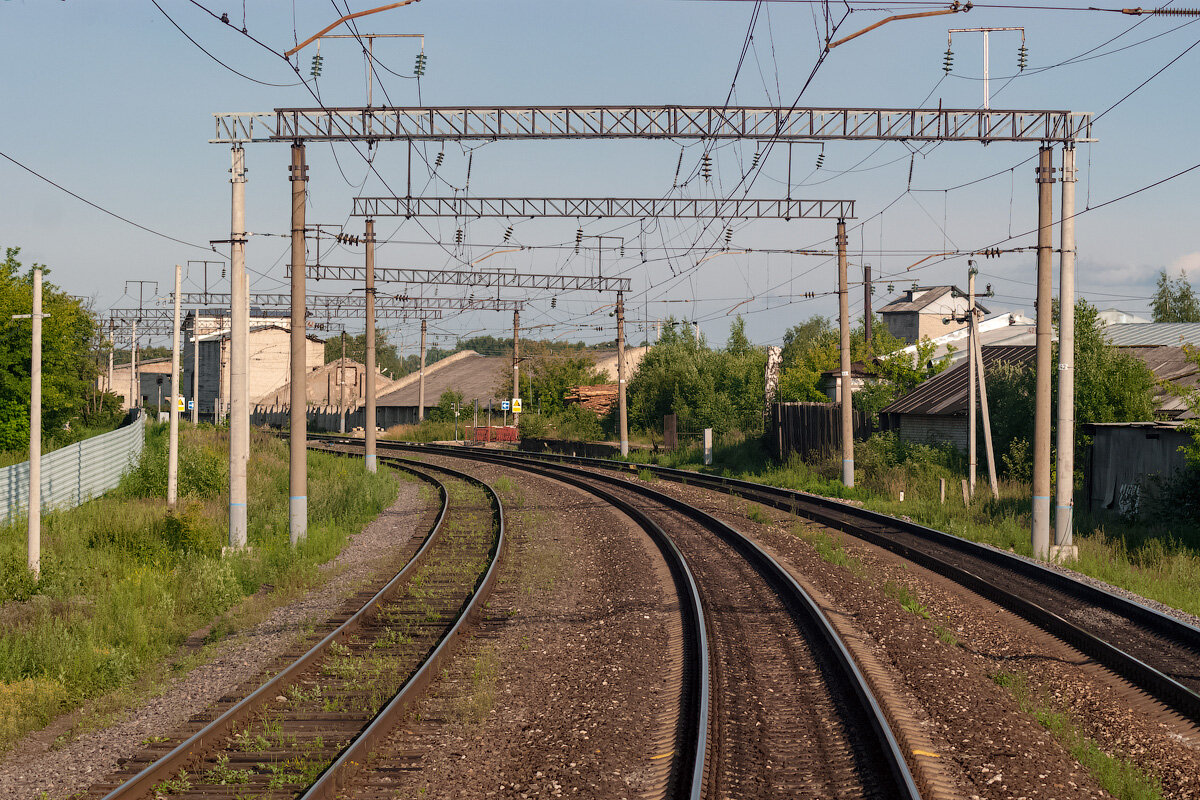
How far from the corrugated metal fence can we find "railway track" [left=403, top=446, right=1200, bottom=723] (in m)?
17.6

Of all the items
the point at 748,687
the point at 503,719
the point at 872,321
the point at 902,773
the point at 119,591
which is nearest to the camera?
the point at 902,773

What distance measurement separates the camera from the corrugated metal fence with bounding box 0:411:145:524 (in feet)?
65.2

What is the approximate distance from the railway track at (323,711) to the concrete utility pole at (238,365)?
14.7ft

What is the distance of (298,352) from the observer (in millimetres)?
18047

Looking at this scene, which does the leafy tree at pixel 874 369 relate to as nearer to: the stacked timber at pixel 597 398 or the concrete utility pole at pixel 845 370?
the concrete utility pole at pixel 845 370

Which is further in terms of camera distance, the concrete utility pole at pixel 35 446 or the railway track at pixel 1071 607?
the concrete utility pole at pixel 35 446

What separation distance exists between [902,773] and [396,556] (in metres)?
12.1

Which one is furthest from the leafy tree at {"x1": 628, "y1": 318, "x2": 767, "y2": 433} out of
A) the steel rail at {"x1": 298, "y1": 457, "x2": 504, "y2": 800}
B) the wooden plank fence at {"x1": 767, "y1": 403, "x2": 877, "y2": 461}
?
the steel rail at {"x1": 298, "y1": 457, "x2": 504, "y2": 800}

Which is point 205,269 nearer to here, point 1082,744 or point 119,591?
point 119,591

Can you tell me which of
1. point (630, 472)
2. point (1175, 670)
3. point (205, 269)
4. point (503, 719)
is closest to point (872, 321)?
point (630, 472)

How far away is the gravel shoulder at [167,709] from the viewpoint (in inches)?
277

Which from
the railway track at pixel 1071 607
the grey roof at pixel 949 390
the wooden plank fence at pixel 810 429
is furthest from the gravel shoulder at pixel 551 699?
the wooden plank fence at pixel 810 429

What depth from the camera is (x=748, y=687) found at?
9.07 m

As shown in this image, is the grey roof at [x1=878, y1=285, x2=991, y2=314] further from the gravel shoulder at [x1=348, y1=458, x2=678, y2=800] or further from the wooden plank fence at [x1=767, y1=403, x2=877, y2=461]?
the gravel shoulder at [x1=348, y1=458, x2=678, y2=800]
